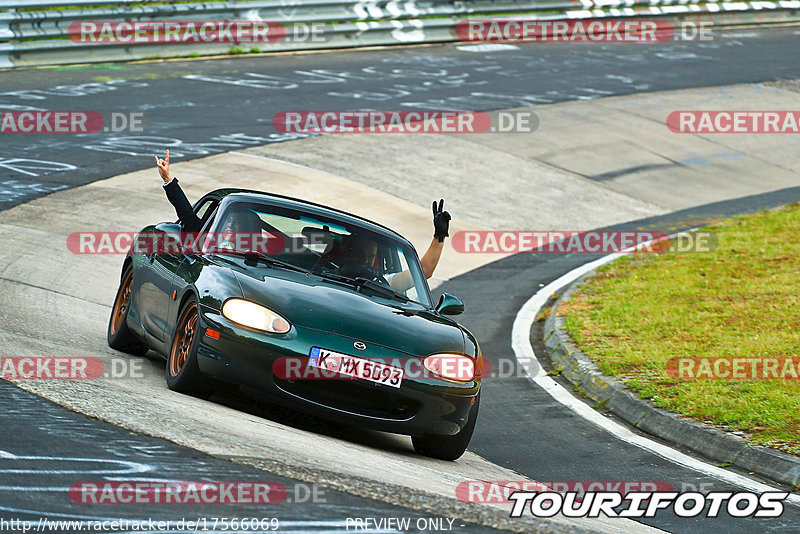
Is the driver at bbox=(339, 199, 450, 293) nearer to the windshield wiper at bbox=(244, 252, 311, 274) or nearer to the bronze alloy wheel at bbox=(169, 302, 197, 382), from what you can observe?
the windshield wiper at bbox=(244, 252, 311, 274)

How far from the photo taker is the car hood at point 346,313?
6.86 metres

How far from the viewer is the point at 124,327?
8.74 meters

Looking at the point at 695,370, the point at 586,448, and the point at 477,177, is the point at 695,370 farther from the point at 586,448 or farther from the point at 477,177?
the point at 477,177

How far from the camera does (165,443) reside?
5629 millimetres

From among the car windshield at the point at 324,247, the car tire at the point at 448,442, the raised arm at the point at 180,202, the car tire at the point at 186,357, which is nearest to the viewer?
the car tire at the point at 186,357

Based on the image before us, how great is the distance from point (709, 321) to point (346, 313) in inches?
223

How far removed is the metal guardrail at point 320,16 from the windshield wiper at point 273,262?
14.4m

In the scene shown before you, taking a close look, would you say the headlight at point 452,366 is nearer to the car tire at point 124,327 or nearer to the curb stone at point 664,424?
the curb stone at point 664,424

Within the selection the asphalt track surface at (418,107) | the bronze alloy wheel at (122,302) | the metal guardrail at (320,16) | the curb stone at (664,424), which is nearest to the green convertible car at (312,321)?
the bronze alloy wheel at (122,302)

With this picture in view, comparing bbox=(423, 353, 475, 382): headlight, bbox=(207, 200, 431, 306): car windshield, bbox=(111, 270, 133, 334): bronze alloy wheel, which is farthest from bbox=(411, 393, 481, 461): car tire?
bbox=(111, 270, 133, 334): bronze alloy wheel

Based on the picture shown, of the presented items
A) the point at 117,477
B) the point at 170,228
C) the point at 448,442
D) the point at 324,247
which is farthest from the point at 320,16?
the point at 117,477

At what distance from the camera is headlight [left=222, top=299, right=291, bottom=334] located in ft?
22.2

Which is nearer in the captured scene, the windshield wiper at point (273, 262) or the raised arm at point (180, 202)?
the windshield wiper at point (273, 262)

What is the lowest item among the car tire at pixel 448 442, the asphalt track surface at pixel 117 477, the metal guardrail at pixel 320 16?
the car tire at pixel 448 442
